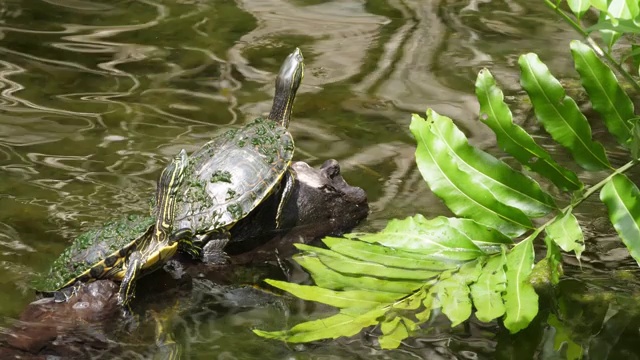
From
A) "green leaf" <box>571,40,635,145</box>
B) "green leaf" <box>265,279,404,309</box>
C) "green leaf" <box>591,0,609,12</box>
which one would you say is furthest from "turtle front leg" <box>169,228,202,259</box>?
"green leaf" <box>591,0,609,12</box>

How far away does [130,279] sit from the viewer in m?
3.76

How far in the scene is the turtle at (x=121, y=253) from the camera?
3707mm

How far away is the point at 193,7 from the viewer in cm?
779

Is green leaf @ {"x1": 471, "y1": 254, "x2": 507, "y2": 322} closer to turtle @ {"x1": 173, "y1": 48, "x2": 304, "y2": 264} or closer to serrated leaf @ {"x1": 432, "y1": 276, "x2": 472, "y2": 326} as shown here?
serrated leaf @ {"x1": 432, "y1": 276, "x2": 472, "y2": 326}

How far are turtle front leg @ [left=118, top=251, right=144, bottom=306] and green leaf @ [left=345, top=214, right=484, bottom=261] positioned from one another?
1256 millimetres

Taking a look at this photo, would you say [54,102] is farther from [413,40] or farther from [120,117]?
[413,40]

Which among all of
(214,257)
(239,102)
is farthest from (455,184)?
(239,102)

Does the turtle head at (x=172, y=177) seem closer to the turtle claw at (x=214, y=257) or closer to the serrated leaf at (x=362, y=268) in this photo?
the turtle claw at (x=214, y=257)

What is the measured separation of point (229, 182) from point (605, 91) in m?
1.98

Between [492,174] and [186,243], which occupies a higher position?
[492,174]

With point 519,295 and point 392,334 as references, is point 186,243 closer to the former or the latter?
point 392,334

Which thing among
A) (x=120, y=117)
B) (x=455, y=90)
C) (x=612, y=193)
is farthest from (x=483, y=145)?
(x=612, y=193)

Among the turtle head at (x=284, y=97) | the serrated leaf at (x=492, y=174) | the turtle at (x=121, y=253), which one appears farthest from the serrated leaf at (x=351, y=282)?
the turtle head at (x=284, y=97)

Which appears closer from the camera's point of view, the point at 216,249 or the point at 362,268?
the point at 362,268
